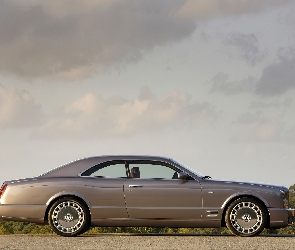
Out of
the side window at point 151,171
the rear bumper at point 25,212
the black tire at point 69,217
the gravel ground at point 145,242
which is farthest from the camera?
the side window at point 151,171

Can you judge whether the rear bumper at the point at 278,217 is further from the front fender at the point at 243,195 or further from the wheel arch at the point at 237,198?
the front fender at the point at 243,195

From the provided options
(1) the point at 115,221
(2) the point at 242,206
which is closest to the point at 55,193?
(1) the point at 115,221

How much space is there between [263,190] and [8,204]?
5.40 metres

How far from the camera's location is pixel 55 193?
1500cm

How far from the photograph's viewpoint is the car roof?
50.2ft

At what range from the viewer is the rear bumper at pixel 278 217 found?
15002 mm

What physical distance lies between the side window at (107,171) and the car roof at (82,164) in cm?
11

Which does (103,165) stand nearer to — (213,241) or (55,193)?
(55,193)

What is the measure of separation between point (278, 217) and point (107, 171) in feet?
12.3

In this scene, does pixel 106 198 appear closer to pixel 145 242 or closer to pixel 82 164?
pixel 82 164

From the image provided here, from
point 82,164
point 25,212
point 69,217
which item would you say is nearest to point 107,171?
point 82,164

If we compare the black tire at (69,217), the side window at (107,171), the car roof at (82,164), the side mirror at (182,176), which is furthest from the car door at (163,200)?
the black tire at (69,217)

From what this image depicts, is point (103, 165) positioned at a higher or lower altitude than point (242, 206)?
higher

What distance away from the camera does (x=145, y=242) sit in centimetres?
1348
